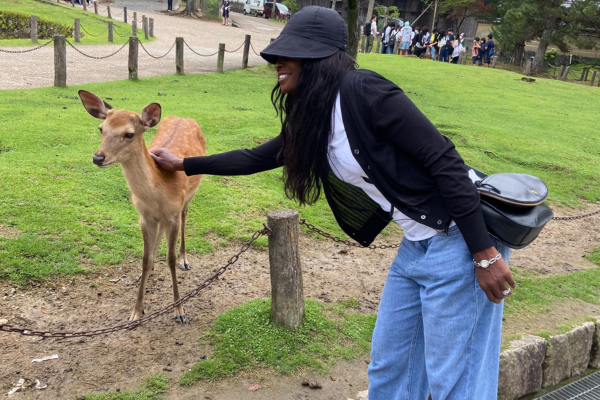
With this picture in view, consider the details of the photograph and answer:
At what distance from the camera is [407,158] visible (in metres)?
2.07

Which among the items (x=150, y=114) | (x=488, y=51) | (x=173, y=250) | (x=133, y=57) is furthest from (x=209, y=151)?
(x=488, y=51)

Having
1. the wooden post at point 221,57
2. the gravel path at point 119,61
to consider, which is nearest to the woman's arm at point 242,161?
the gravel path at point 119,61

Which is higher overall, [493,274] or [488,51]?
[488,51]

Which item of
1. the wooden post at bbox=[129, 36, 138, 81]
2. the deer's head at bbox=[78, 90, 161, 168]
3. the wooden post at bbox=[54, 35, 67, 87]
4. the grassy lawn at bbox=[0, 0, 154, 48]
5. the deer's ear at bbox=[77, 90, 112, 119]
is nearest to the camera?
the deer's head at bbox=[78, 90, 161, 168]

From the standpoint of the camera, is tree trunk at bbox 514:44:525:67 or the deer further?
tree trunk at bbox 514:44:525:67

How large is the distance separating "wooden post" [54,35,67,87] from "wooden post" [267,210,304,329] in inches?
343

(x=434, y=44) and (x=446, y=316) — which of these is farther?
(x=434, y=44)

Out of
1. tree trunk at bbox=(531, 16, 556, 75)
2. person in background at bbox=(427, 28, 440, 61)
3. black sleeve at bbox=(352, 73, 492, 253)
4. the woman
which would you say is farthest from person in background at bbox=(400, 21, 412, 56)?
black sleeve at bbox=(352, 73, 492, 253)

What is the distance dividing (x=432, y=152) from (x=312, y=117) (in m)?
0.50

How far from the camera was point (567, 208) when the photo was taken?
7.55 metres

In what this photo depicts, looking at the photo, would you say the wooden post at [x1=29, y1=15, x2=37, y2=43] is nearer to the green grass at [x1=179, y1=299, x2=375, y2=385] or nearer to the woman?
the green grass at [x1=179, y1=299, x2=375, y2=385]

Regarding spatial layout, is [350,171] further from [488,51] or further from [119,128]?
[488,51]

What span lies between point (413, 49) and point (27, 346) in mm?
27287

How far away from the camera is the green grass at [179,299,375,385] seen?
137 inches
